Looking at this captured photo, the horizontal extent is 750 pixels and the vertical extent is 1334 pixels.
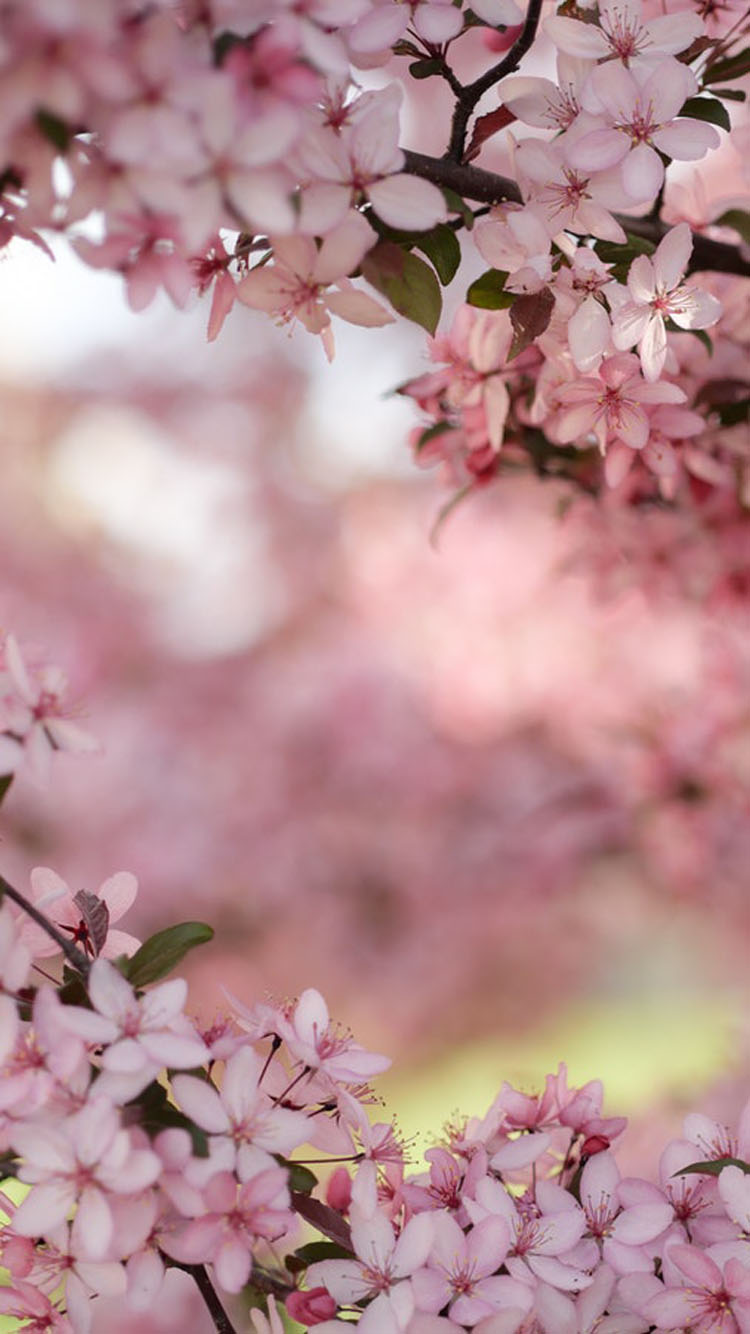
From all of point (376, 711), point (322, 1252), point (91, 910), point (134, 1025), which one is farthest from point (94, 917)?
point (376, 711)

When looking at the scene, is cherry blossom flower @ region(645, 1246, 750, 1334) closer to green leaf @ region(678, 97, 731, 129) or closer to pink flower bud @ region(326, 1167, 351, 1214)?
pink flower bud @ region(326, 1167, 351, 1214)

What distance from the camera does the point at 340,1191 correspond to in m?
0.75

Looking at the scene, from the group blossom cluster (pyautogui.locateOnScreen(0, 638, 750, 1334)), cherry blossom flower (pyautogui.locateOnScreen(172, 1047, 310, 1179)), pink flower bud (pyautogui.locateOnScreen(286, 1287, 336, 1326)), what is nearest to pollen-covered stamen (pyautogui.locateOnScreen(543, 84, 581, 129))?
blossom cluster (pyautogui.locateOnScreen(0, 638, 750, 1334))

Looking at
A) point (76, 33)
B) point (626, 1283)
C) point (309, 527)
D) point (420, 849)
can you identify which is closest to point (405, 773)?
point (420, 849)

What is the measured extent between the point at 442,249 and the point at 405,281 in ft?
0.14

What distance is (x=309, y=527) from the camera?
13.0ft

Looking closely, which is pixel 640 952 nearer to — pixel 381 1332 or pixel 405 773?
pixel 405 773

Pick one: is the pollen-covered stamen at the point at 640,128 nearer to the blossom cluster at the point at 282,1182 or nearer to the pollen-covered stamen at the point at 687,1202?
the blossom cluster at the point at 282,1182

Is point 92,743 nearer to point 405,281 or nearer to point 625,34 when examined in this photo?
point 405,281

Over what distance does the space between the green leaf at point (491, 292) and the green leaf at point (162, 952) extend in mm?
394

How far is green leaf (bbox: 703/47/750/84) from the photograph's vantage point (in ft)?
2.67

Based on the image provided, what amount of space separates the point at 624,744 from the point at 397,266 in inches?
49.3

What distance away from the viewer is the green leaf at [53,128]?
1.73ft

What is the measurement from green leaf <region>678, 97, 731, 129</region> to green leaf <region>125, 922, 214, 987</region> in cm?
53
